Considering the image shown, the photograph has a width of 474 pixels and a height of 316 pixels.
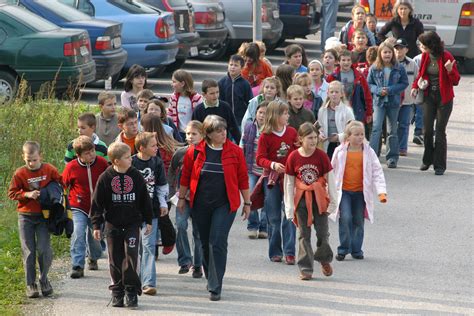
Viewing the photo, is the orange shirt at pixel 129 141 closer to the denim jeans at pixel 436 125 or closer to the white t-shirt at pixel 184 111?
the white t-shirt at pixel 184 111

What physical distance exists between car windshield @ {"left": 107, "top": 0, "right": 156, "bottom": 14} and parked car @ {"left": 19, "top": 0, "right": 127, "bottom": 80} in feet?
5.11

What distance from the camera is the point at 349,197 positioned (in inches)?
455

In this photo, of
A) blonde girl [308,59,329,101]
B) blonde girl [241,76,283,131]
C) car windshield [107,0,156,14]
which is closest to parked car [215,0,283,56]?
car windshield [107,0,156,14]

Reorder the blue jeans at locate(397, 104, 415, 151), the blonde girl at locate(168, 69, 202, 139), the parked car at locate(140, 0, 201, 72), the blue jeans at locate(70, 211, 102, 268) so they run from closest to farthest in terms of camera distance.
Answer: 1. the blue jeans at locate(70, 211, 102, 268)
2. the blonde girl at locate(168, 69, 202, 139)
3. the blue jeans at locate(397, 104, 415, 151)
4. the parked car at locate(140, 0, 201, 72)

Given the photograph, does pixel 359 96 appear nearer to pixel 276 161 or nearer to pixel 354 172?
pixel 354 172

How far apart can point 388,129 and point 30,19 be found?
6.04m

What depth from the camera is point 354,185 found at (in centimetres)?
1152

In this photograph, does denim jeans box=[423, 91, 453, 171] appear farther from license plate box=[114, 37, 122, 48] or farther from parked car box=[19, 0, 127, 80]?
license plate box=[114, 37, 122, 48]

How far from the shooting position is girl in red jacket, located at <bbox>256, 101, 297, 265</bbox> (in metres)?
11.2

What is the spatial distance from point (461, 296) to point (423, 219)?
2956 millimetres

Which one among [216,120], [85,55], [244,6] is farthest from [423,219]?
[244,6]

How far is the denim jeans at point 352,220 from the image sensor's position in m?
11.5

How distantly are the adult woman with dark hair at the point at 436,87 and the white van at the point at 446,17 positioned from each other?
7480 mm

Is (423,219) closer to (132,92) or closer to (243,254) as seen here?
(243,254)
